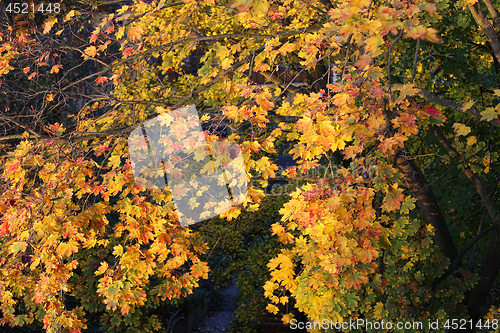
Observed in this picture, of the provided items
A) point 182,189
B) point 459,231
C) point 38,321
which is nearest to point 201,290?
point 38,321

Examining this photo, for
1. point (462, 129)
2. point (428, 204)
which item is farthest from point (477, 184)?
point (462, 129)

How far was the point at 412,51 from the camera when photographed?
593 centimetres

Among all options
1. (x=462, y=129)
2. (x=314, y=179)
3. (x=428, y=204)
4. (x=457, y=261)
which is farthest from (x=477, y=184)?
(x=462, y=129)

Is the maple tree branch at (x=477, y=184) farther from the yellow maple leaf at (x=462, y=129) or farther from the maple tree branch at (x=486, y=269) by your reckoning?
the yellow maple leaf at (x=462, y=129)

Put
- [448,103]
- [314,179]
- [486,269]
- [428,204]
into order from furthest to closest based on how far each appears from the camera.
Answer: [428,204] < [486,269] < [314,179] < [448,103]

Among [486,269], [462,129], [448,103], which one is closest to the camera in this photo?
[462,129]

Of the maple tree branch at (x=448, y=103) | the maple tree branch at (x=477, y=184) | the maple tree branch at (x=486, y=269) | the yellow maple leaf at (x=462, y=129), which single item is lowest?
the maple tree branch at (x=486, y=269)

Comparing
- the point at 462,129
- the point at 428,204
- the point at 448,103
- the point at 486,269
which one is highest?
the point at 462,129

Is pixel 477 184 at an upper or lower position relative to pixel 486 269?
upper

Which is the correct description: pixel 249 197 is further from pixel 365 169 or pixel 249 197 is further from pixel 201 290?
pixel 201 290

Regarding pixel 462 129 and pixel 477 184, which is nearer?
pixel 462 129

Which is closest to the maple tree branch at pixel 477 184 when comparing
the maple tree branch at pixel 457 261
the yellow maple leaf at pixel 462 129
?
the maple tree branch at pixel 457 261

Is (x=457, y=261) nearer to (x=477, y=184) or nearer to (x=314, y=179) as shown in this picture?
(x=477, y=184)

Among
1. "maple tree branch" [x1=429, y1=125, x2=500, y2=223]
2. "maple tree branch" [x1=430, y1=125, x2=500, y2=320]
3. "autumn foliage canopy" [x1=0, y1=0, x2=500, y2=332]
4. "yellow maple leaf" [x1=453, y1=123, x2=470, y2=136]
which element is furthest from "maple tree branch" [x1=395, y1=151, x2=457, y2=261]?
"yellow maple leaf" [x1=453, y1=123, x2=470, y2=136]
